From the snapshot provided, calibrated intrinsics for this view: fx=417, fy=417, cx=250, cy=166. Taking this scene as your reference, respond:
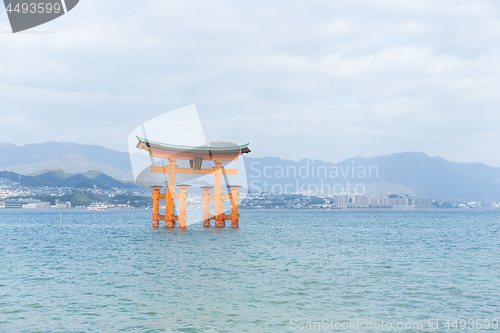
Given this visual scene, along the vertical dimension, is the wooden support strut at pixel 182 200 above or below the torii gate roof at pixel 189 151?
below

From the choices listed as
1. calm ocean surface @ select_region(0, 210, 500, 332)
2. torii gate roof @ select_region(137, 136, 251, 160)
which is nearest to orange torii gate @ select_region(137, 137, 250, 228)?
torii gate roof @ select_region(137, 136, 251, 160)

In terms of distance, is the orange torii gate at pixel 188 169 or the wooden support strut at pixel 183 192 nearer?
the orange torii gate at pixel 188 169

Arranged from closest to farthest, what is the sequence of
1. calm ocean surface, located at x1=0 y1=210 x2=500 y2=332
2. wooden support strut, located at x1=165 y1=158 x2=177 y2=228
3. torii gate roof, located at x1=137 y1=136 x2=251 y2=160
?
calm ocean surface, located at x1=0 y1=210 x2=500 y2=332 → torii gate roof, located at x1=137 y1=136 x2=251 y2=160 → wooden support strut, located at x1=165 y1=158 x2=177 y2=228

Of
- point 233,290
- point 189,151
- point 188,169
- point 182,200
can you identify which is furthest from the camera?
point 188,169

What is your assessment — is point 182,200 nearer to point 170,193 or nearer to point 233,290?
point 170,193

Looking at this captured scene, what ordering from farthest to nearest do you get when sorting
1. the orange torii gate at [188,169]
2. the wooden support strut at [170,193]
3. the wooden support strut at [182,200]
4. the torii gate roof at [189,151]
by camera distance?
the wooden support strut at [170,193] < the wooden support strut at [182,200] < the orange torii gate at [188,169] < the torii gate roof at [189,151]

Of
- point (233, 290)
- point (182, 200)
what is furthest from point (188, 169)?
point (233, 290)

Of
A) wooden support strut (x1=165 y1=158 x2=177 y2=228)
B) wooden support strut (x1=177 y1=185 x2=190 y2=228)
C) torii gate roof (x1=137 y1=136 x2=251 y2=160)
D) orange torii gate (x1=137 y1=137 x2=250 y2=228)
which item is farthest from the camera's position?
wooden support strut (x1=165 y1=158 x2=177 y2=228)

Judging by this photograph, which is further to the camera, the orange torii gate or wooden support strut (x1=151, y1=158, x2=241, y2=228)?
wooden support strut (x1=151, y1=158, x2=241, y2=228)

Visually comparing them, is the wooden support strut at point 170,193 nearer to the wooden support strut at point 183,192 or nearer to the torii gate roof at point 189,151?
the wooden support strut at point 183,192

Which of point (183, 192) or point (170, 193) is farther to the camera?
point (170, 193)

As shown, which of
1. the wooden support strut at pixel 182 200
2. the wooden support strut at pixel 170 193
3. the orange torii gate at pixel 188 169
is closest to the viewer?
the orange torii gate at pixel 188 169

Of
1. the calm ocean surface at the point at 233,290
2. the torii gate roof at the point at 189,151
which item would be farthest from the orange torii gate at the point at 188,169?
the calm ocean surface at the point at 233,290

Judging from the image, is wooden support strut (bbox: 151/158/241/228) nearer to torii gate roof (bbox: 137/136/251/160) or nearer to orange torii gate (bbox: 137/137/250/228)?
orange torii gate (bbox: 137/137/250/228)
